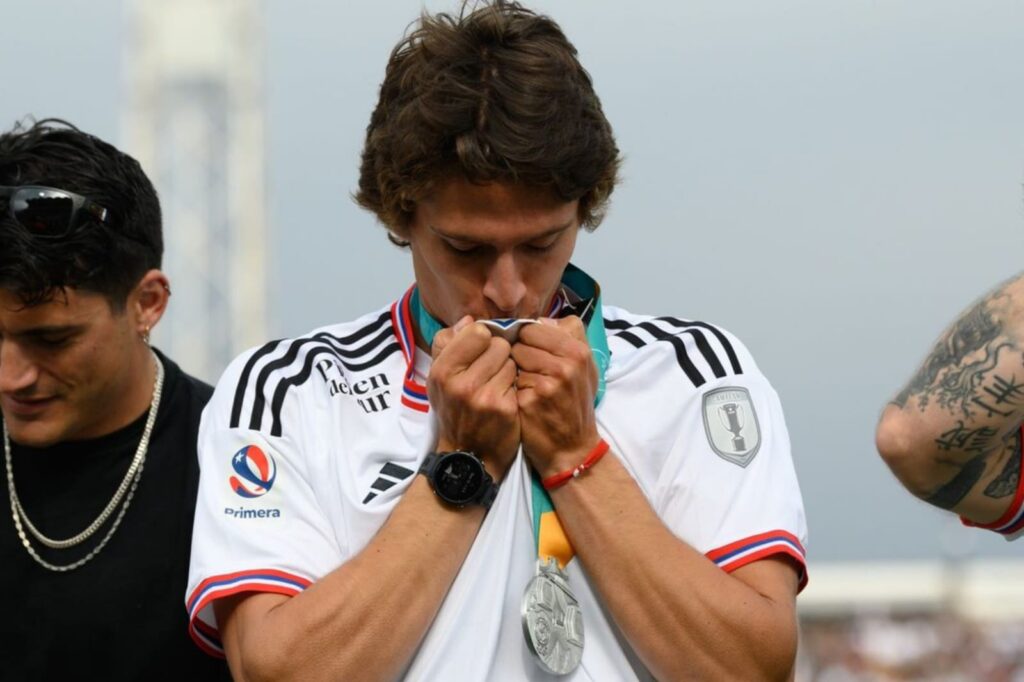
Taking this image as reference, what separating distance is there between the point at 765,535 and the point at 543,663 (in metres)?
0.52

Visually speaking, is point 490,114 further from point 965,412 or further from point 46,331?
point 46,331

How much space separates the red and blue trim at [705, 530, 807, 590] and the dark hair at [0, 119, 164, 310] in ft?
6.18

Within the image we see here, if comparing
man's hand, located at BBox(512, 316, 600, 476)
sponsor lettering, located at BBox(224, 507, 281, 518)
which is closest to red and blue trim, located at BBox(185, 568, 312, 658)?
sponsor lettering, located at BBox(224, 507, 281, 518)

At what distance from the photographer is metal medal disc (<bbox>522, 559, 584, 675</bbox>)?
11.1ft

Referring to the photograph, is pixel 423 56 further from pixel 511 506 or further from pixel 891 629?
pixel 891 629

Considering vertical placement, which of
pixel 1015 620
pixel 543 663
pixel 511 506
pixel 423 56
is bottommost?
pixel 1015 620

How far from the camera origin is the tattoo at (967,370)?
125 inches

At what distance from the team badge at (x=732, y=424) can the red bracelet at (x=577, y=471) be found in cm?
24

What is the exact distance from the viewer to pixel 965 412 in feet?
10.4

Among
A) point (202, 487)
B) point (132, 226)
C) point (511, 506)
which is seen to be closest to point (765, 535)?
point (511, 506)

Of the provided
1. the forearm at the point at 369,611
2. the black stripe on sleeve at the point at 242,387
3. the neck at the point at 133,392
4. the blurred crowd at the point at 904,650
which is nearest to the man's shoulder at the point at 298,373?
the black stripe on sleeve at the point at 242,387

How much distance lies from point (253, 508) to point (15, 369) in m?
1.15

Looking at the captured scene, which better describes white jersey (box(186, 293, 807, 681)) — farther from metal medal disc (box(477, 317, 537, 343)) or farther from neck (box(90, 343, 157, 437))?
neck (box(90, 343, 157, 437))

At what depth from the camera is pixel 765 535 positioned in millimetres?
3525
